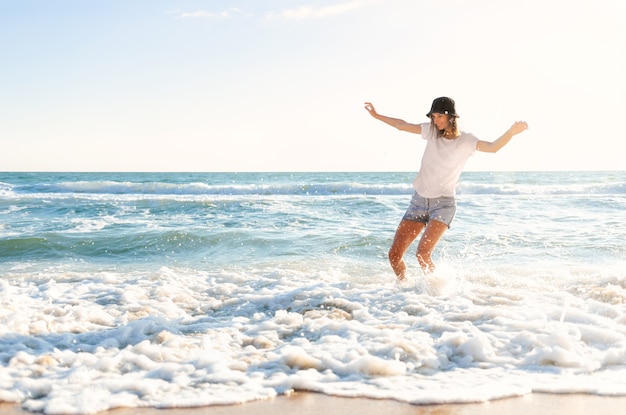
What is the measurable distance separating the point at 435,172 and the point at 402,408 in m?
3.22

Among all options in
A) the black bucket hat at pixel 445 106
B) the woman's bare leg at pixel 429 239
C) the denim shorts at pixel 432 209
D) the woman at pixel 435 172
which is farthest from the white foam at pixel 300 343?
the black bucket hat at pixel 445 106

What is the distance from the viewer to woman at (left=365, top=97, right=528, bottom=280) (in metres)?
5.61

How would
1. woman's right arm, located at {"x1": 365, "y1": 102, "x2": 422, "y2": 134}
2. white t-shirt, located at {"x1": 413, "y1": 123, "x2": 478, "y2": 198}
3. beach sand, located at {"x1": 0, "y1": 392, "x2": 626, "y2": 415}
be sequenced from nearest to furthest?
beach sand, located at {"x1": 0, "y1": 392, "x2": 626, "y2": 415} < white t-shirt, located at {"x1": 413, "y1": 123, "x2": 478, "y2": 198} < woman's right arm, located at {"x1": 365, "y1": 102, "x2": 422, "y2": 134}

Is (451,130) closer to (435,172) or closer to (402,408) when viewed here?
(435,172)

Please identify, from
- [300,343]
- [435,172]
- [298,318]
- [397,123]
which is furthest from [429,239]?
[300,343]

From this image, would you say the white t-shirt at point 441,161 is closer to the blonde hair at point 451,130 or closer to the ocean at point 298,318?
the blonde hair at point 451,130

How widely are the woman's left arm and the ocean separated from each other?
1523 mm

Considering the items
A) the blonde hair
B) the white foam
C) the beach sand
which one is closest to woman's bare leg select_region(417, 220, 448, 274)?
the white foam

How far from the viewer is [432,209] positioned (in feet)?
19.6

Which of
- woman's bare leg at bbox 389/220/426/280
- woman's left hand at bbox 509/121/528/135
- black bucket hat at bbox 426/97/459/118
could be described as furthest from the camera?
woman's bare leg at bbox 389/220/426/280

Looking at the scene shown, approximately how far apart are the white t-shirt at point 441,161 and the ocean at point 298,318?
3.36 feet

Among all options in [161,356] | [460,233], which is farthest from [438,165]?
[460,233]

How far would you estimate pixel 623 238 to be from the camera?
10.9m

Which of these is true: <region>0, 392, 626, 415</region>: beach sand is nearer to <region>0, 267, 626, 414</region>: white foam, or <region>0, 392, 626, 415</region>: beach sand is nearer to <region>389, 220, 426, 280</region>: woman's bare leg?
<region>0, 267, 626, 414</region>: white foam
